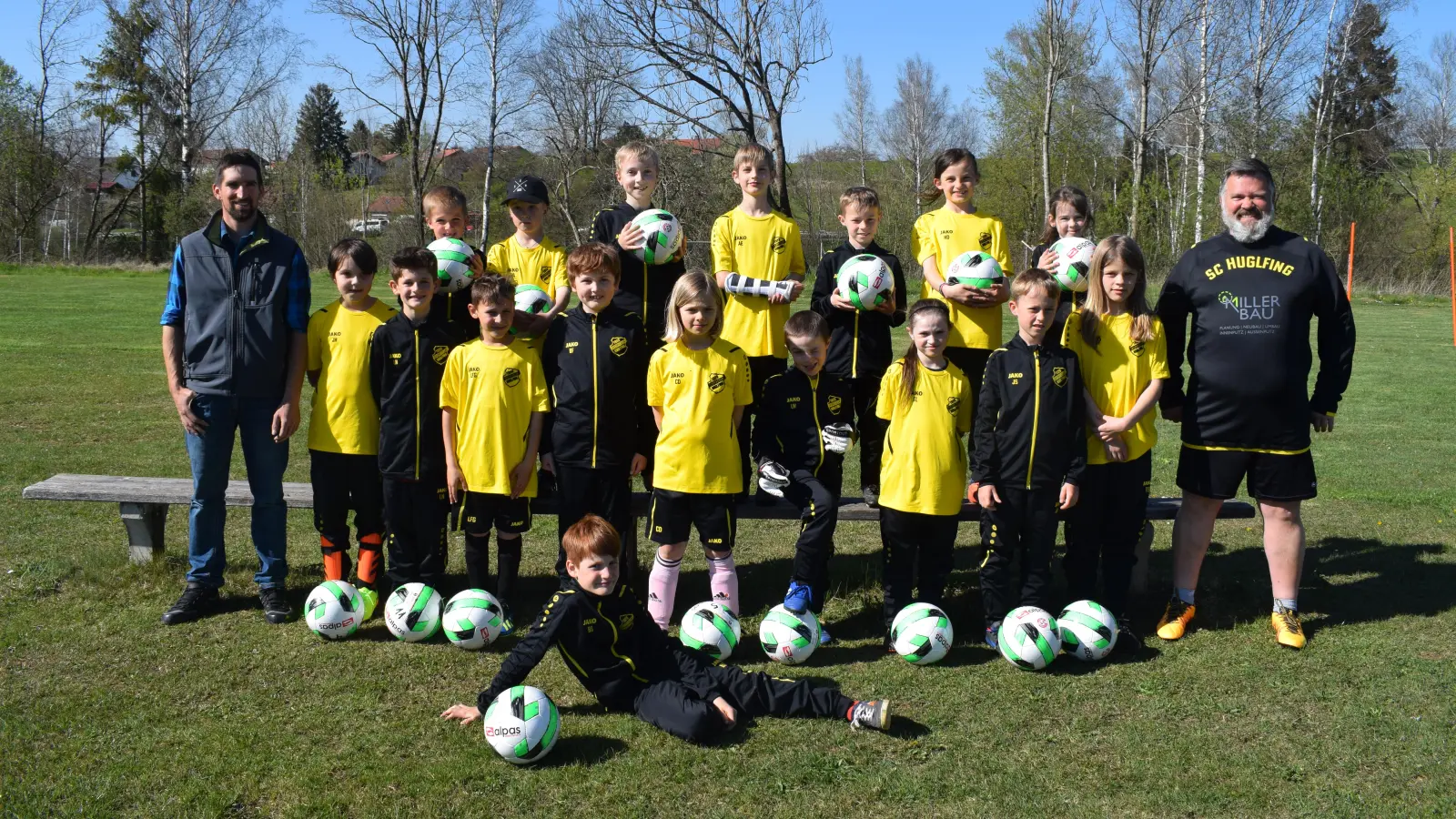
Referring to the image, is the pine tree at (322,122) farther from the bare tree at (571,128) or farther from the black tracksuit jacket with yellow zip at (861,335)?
the black tracksuit jacket with yellow zip at (861,335)

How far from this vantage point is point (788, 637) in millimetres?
5129

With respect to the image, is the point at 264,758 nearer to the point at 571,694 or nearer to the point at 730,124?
the point at 571,694

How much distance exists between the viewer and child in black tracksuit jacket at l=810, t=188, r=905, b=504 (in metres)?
5.91

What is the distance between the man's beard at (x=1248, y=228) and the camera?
5395 mm

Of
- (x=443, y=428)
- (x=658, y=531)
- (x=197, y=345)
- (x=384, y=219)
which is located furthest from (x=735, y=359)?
(x=384, y=219)

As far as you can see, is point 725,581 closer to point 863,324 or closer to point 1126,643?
point 863,324

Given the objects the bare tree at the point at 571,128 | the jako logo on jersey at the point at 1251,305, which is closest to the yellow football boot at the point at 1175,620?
the jako logo on jersey at the point at 1251,305

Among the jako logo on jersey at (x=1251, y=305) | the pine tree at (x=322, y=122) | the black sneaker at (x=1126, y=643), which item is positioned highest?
the pine tree at (x=322, y=122)

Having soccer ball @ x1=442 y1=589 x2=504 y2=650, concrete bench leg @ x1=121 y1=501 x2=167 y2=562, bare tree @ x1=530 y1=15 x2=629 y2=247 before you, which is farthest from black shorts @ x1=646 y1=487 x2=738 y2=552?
bare tree @ x1=530 y1=15 x2=629 y2=247

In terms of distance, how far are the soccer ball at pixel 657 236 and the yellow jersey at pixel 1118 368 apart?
2.16 meters

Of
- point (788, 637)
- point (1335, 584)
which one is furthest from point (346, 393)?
point (1335, 584)

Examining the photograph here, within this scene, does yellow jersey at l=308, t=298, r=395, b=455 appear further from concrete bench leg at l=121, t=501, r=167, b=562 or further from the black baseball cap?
concrete bench leg at l=121, t=501, r=167, b=562

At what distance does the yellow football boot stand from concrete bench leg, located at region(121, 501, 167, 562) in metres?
5.82

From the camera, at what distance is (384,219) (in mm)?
42688
